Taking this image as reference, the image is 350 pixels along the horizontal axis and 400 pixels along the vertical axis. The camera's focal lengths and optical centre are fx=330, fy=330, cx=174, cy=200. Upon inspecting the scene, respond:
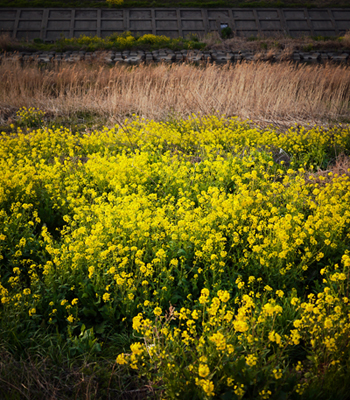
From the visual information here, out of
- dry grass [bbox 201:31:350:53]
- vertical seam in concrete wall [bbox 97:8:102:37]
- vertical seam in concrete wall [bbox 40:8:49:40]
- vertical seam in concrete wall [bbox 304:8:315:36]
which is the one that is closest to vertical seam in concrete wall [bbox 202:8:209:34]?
dry grass [bbox 201:31:350:53]

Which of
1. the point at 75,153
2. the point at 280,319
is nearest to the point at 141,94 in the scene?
the point at 75,153

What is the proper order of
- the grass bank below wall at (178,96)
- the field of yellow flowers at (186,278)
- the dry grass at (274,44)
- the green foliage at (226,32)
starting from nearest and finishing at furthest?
the field of yellow flowers at (186,278) < the grass bank below wall at (178,96) < the dry grass at (274,44) < the green foliage at (226,32)

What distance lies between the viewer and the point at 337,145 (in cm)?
636

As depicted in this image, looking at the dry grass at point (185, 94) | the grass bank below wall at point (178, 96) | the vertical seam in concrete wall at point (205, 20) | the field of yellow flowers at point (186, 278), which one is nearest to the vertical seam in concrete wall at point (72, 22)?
the vertical seam in concrete wall at point (205, 20)

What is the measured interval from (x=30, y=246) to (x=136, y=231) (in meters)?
1.21

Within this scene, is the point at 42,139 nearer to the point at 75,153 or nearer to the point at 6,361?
the point at 75,153

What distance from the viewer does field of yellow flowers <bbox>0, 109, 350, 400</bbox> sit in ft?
6.79

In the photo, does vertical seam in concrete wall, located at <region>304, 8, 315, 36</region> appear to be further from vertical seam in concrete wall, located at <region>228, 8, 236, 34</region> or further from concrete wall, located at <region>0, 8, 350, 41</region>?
vertical seam in concrete wall, located at <region>228, 8, 236, 34</region>

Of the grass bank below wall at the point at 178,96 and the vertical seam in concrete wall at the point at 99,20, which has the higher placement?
the vertical seam in concrete wall at the point at 99,20

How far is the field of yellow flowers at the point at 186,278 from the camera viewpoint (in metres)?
2.07

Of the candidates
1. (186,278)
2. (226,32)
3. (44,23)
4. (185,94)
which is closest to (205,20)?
(226,32)

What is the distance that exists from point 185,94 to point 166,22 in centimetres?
1402

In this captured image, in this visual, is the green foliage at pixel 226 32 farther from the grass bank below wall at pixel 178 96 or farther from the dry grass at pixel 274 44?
the grass bank below wall at pixel 178 96

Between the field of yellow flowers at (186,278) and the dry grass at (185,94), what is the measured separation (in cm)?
232
